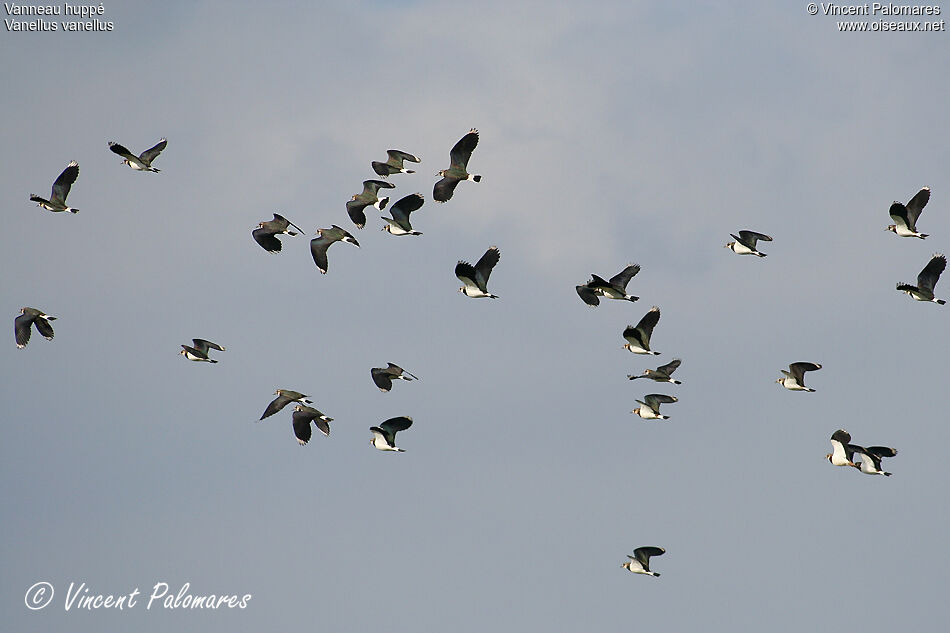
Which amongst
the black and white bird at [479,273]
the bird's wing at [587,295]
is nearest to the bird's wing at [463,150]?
the black and white bird at [479,273]

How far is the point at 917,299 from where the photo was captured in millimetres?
50719

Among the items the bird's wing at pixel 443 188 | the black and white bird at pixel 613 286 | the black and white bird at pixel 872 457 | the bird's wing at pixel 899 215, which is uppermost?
the bird's wing at pixel 899 215

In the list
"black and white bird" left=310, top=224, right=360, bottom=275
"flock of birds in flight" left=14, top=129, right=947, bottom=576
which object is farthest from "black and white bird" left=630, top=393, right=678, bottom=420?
"black and white bird" left=310, top=224, right=360, bottom=275

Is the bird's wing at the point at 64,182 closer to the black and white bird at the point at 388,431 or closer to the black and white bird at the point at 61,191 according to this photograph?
the black and white bird at the point at 61,191

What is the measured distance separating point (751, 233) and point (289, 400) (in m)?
19.5

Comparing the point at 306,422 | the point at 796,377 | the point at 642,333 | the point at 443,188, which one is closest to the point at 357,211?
the point at 443,188

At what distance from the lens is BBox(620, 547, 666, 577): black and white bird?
5263 centimetres

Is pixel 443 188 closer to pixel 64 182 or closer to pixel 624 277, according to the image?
pixel 624 277

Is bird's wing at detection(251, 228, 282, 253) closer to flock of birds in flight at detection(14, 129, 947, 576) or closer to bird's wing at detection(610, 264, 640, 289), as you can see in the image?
flock of birds in flight at detection(14, 129, 947, 576)

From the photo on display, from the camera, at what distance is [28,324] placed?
179 feet

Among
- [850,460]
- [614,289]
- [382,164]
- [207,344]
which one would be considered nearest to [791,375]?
[850,460]

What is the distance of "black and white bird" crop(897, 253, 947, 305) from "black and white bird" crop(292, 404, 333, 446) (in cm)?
2230

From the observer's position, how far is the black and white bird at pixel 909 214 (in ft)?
167

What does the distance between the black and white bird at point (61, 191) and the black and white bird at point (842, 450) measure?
31519 mm
